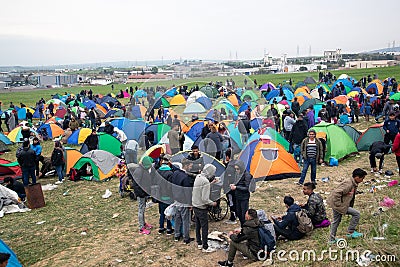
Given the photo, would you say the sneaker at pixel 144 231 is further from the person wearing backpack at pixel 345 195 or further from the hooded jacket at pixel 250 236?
the person wearing backpack at pixel 345 195

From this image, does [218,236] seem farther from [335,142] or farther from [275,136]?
[335,142]

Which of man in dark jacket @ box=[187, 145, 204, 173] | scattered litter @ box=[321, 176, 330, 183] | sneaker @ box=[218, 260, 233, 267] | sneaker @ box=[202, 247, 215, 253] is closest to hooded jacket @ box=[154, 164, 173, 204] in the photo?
man in dark jacket @ box=[187, 145, 204, 173]

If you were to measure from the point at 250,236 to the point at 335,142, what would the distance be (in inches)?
254

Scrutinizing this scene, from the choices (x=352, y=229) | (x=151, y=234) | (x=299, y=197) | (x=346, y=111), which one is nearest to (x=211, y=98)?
(x=346, y=111)

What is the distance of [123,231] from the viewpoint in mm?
7438

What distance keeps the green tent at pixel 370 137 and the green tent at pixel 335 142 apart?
2.70 feet

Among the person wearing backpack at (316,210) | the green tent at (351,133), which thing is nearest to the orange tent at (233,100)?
the green tent at (351,133)

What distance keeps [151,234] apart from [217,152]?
10.2 feet

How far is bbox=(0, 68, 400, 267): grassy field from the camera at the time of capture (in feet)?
19.3

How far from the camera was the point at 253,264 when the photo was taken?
5703 millimetres

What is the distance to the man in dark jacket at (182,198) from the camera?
6.45 meters

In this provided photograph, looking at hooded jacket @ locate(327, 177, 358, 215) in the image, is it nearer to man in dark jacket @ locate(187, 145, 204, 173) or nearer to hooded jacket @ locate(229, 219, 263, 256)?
hooded jacket @ locate(229, 219, 263, 256)

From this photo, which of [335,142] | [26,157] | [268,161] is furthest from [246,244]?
[26,157]

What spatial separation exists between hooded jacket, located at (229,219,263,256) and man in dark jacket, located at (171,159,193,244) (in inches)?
46.9
